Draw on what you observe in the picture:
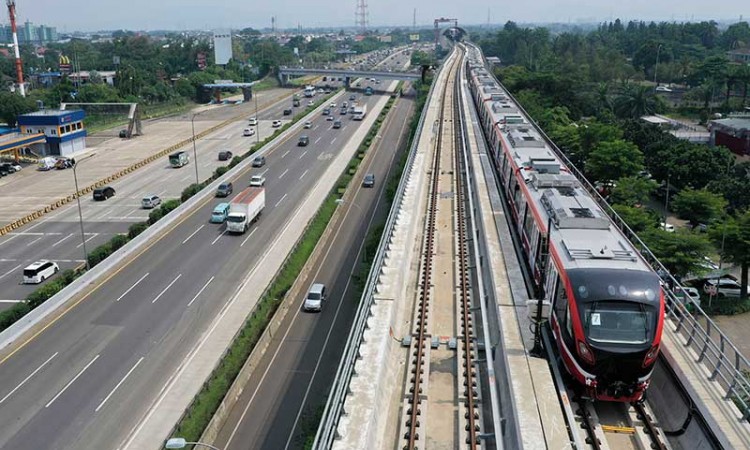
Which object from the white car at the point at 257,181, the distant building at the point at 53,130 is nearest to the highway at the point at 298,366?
the white car at the point at 257,181

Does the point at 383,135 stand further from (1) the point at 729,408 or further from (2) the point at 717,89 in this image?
(1) the point at 729,408

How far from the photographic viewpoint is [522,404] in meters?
A: 14.0

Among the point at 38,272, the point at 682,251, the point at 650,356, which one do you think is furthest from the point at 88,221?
the point at 650,356

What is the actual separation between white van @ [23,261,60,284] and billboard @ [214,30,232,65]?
11044cm

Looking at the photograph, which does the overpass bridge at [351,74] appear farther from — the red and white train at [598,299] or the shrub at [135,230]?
the red and white train at [598,299]

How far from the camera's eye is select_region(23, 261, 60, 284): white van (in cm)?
3203

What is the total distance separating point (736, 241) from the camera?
2848 centimetres

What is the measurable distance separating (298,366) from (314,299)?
16.5 ft

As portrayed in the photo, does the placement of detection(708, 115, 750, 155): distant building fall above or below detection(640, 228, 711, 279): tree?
above

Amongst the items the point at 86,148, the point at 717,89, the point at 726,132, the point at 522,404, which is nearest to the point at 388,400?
the point at 522,404

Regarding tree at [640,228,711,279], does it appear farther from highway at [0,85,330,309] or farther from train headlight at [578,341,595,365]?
highway at [0,85,330,309]

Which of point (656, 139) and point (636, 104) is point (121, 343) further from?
point (636, 104)

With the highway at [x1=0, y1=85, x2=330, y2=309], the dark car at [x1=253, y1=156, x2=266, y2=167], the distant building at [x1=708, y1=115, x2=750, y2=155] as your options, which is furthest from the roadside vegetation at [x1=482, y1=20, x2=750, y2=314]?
the highway at [x1=0, y1=85, x2=330, y2=309]

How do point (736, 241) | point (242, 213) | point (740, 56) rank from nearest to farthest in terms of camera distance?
1. point (736, 241)
2. point (242, 213)
3. point (740, 56)
